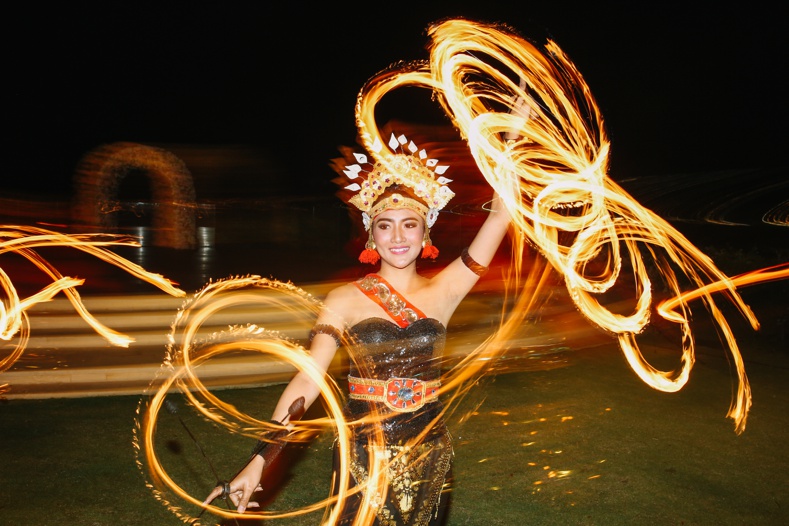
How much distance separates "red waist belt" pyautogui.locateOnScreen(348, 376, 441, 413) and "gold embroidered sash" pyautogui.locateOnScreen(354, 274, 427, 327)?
0.86 ft

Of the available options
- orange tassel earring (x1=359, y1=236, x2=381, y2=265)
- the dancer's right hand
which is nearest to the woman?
orange tassel earring (x1=359, y1=236, x2=381, y2=265)

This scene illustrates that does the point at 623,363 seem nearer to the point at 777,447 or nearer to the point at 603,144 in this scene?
the point at 777,447

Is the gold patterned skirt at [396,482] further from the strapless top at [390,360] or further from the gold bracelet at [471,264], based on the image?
the gold bracelet at [471,264]

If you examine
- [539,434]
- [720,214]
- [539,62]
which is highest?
[539,62]

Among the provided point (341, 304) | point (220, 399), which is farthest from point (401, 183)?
point (220, 399)

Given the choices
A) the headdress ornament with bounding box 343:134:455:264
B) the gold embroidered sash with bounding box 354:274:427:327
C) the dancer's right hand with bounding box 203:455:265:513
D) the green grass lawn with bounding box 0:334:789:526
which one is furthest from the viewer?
the green grass lawn with bounding box 0:334:789:526

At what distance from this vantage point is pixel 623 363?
9.66 meters

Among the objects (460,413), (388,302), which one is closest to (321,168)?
(460,413)

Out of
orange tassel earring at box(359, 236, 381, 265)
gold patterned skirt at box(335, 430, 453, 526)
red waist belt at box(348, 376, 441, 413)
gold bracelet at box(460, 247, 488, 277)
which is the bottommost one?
gold patterned skirt at box(335, 430, 453, 526)

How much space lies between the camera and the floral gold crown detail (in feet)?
9.44

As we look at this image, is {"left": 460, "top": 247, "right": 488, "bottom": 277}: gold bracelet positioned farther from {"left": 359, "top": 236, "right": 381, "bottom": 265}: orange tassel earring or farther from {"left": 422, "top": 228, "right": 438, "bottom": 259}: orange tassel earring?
{"left": 359, "top": 236, "right": 381, "bottom": 265}: orange tassel earring

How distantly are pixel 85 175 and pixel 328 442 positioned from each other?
50.1 ft

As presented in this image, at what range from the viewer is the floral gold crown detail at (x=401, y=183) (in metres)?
2.88

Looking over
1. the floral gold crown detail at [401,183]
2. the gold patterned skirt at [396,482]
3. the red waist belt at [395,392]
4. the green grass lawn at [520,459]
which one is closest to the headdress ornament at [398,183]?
the floral gold crown detail at [401,183]
